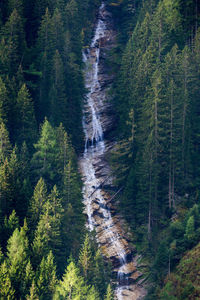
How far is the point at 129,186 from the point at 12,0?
34321 millimetres

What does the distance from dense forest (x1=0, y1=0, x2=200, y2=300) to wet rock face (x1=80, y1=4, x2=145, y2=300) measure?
1.46m

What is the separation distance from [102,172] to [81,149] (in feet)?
18.2

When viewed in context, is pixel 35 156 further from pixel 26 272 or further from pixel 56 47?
pixel 56 47

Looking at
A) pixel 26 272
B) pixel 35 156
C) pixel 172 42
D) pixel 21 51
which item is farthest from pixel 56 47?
pixel 26 272

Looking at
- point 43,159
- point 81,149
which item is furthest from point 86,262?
point 81,149

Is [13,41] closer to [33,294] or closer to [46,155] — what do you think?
[46,155]

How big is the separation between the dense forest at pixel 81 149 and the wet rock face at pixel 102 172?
146cm

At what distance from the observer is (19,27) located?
71.2 m

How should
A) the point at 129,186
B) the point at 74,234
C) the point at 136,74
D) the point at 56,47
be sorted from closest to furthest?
the point at 74,234, the point at 129,186, the point at 136,74, the point at 56,47

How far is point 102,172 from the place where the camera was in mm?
68500

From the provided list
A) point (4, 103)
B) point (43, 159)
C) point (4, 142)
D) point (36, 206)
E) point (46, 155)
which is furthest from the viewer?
point (4, 103)

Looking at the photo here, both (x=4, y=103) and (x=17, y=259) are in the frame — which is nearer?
(x=17, y=259)

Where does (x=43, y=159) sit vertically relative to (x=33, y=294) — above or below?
above

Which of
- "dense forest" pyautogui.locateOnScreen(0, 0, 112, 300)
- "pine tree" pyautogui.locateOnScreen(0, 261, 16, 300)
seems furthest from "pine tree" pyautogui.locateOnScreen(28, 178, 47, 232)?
"pine tree" pyautogui.locateOnScreen(0, 261, 16, 300)
